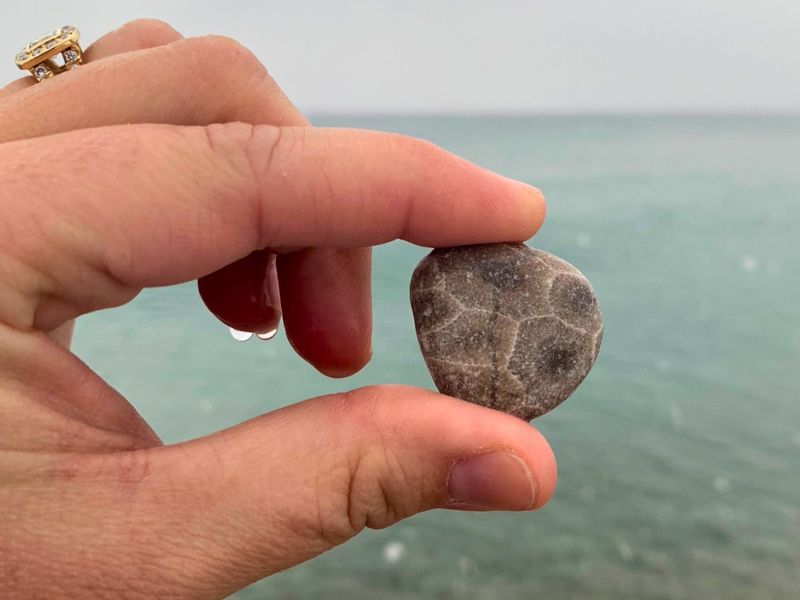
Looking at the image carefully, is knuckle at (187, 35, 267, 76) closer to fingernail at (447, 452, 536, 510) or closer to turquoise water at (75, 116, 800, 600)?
fingernail at (447, 452, 536, 510)

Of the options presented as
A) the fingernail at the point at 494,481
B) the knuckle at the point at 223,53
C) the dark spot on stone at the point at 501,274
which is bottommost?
the fingernail at the point at 494,481

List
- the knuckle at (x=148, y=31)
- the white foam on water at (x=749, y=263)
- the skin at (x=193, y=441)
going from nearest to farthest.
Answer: the skin at (x=193, y=441)
the knuckle at (x=148, y=31)
the white foam on water at (x=749, y=263)

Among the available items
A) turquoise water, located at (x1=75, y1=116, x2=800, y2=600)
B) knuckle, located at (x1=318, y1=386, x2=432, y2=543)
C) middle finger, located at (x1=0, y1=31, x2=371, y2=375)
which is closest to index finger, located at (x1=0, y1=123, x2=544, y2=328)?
middle finger, located at (x1=0, y1=31, x2=371, y2=375)

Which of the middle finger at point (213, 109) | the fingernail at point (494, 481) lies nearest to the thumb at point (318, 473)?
the fingernail at point (494, 481)

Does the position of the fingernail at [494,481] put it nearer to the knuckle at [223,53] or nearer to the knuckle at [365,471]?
the knuckle at [365,471]

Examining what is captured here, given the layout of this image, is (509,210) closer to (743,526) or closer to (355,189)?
(355,189)

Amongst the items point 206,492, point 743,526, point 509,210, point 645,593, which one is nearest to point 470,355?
point 509,210

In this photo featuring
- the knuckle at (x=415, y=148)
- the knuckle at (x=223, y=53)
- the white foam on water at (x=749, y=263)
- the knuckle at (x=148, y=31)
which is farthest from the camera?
the white foam on water at (x=749, y=263)
